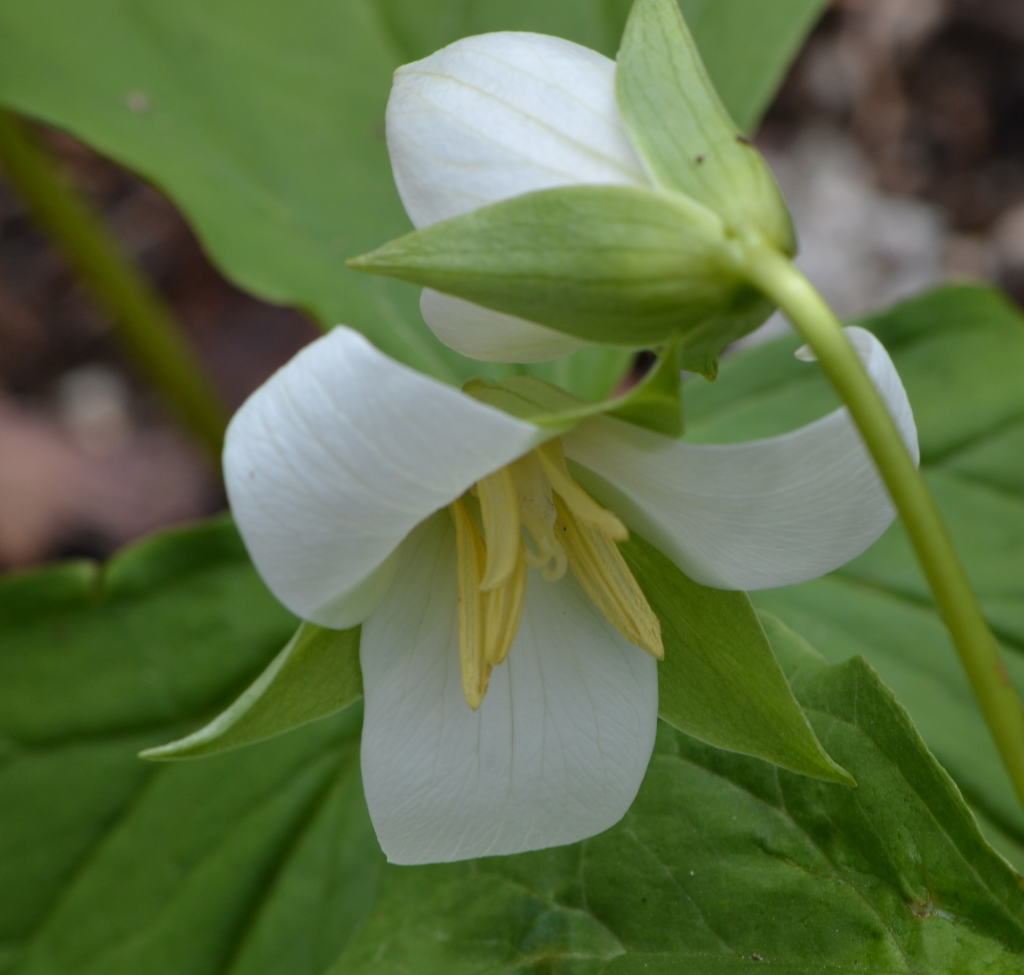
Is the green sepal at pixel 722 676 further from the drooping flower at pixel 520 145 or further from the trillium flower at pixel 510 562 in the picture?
the drooping flower at pixel 520 145

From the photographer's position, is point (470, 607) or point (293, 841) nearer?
point (470, 607)

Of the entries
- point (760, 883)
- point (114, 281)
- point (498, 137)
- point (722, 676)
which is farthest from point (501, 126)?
point (114, 281)

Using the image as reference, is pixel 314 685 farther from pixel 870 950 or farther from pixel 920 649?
pixel 920 649

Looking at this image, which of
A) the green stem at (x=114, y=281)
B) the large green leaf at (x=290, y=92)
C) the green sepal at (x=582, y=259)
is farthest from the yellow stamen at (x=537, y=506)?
the green stem at (x=114, y=281)

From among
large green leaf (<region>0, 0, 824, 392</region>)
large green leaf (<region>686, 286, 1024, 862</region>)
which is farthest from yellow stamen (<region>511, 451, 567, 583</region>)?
large green leaf (<region>0, 0, 824, 392</region>)

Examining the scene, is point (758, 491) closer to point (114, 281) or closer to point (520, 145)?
point (520, 145)

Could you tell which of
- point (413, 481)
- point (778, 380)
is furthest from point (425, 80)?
point (778, 380)

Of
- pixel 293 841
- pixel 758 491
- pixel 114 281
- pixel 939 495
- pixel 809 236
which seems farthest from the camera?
pixel 809 236
